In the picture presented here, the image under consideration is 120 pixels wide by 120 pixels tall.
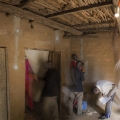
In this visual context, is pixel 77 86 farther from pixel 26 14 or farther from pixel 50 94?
pixel 26 14

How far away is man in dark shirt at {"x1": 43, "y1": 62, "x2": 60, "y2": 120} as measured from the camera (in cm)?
336

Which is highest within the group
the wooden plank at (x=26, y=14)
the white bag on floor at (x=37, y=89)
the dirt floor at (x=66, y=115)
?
the wooden plank at (x=26, y=14)

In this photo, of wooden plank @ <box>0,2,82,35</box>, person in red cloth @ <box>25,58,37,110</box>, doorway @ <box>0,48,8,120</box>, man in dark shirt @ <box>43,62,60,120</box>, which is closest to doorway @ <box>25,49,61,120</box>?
person in red cloth @ <box>25,58,37,110</box>

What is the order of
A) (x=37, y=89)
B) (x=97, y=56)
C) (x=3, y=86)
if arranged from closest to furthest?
1. (x=3, y=86)
2. (x=37, y=89)
3. (x=97, y=56)

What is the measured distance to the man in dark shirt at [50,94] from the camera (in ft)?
11.0

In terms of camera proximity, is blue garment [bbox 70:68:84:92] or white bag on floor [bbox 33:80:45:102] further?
white bag on floor [bbox 33:80:45:102]

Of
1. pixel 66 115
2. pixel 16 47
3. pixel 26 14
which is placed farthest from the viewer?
pixel 66 115

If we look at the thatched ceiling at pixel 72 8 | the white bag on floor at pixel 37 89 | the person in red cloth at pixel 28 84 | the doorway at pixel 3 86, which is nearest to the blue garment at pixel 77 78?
the white bag on floor at pixel 37 89

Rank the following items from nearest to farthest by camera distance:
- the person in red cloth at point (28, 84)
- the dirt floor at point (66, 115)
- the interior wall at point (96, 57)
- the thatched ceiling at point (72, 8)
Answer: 1. the thatched ceiling at point (72, 8)
2. the person in red cloth at point (28, 84)
3. the dirt floor at point (66, 115)
4. the interior wall at point (96, 57)

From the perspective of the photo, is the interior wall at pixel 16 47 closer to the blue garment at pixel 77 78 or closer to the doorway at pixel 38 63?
the doorway at pixel 38 63

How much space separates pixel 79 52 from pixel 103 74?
1073mm

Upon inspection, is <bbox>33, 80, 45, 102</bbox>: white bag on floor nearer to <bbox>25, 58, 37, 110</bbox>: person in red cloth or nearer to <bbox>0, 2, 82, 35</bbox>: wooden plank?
<bbox>25, 58, 37, 110</bbox>: person in red cloth

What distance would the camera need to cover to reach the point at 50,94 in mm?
3389

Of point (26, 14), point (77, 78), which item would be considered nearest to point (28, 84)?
point (77, 78)
